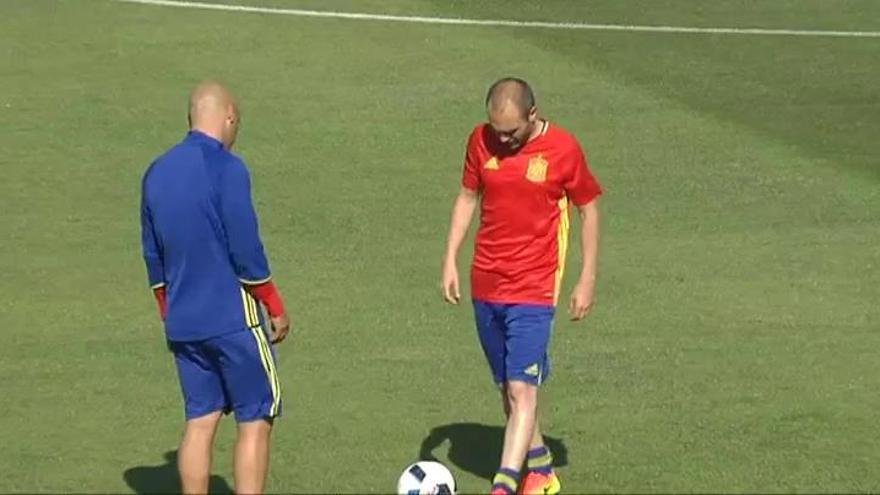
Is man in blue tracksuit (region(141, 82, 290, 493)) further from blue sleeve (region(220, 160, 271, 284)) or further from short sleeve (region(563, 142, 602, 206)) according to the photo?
short sleeve (region(563, 142, 602, 206))

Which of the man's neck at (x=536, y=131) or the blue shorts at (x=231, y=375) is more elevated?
the man's neck at (x=536, y=131)

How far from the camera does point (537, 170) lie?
32.4 ft

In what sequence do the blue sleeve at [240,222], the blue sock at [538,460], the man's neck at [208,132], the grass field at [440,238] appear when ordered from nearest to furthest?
the blue sleeve at [240,222] → the man's neck at [208,132] → the blue sock at [538,460] → the grass field at [440,238]

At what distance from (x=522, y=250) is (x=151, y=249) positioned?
6.13ft

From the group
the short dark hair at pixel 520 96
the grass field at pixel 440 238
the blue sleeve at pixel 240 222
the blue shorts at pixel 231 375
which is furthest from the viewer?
the grass field at pixel 440 238

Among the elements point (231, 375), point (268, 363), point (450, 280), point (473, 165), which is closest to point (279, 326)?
point (268, 363)

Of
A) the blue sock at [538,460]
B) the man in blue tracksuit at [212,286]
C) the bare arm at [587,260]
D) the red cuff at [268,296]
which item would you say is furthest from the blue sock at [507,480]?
the red cuff at [268,296]

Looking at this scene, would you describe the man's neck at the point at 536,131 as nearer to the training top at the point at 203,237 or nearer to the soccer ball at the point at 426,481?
the training top at the point at 203,237

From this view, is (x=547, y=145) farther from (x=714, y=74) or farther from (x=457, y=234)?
(x=714, y=74)

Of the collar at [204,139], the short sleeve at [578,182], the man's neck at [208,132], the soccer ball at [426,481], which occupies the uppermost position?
the man's neck at [208,132]

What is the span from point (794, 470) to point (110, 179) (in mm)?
8397

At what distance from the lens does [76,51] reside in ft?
69.9

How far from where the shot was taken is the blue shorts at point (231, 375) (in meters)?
9.19

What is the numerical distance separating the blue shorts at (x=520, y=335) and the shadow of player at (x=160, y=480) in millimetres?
1616
